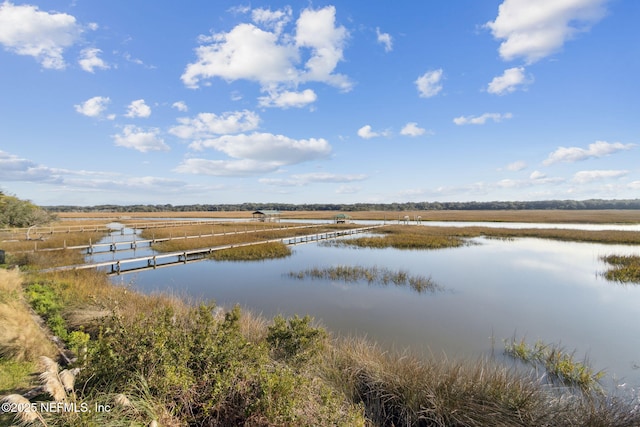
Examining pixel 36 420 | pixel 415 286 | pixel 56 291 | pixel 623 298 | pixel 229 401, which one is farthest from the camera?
pixel 415 286

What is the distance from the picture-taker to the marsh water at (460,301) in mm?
8422

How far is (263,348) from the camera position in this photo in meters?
4.66

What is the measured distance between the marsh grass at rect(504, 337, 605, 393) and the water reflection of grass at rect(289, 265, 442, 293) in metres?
5.88

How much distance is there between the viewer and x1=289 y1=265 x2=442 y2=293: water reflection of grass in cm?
1436

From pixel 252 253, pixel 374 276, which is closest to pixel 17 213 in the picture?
pixel 252 253

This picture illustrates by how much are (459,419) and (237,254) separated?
2065 centimetres

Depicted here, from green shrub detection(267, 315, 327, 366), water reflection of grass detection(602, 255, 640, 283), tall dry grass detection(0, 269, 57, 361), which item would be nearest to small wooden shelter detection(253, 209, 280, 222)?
water reflection of grass detection(602, 255, 640, 283)

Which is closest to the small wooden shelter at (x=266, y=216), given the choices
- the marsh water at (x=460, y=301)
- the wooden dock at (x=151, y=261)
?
the wooden dock at (x=151, y=261)

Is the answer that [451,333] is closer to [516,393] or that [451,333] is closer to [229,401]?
[516,393]

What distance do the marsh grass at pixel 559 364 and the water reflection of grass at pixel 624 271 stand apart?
36.7ft

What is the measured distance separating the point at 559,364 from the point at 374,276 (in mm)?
9758

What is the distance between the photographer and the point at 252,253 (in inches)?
929

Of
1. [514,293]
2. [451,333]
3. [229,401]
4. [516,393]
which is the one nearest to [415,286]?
[514,293]

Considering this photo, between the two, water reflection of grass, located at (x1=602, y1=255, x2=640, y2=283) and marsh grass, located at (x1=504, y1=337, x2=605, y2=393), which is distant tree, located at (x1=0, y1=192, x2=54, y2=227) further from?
water reflection of grass, located at (x1=602, y1=255, x2=640, y2=283)
